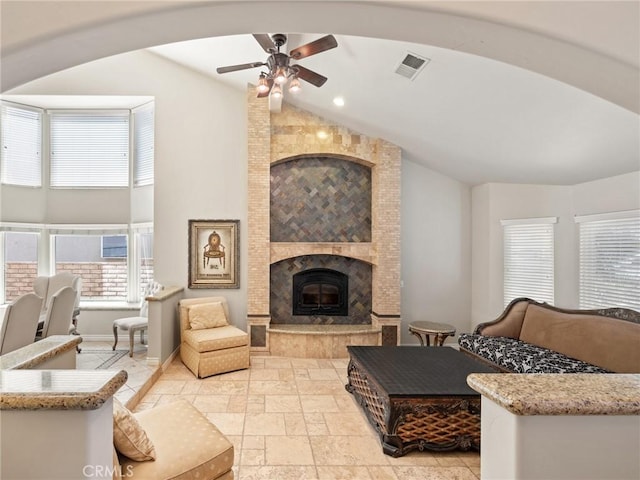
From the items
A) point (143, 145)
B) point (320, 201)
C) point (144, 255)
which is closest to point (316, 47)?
point (320, 201)

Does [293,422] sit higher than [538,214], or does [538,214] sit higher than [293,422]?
[538,214]

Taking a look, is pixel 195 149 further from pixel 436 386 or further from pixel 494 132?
pixel 436 386

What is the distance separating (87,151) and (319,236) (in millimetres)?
4094

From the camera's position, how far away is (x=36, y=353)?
6.53ft

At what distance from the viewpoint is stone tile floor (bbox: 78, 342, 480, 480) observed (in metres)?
2.54

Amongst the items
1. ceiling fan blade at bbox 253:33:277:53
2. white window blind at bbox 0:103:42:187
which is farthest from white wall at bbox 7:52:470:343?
ceiling fan blade at bbox 253:33:277:53

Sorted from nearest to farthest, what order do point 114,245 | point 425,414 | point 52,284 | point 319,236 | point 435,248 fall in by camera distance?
point 425,414
point 52,284
point 319,236
point 435,248
point 114,245

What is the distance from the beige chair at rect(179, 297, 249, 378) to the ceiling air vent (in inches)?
139

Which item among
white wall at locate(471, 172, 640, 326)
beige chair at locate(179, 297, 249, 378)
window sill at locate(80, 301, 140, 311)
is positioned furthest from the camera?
window sill at locate(80, 301, 140, 311)

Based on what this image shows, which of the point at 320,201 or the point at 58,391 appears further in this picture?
the point at 320,201

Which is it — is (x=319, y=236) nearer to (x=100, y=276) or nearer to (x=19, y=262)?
(x=100, y=276)

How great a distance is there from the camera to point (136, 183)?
5863mm

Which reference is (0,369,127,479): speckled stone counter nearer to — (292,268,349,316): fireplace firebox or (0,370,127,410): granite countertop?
(0,370,127,410): granite countertop

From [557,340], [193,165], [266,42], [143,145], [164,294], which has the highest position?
[266,42]
